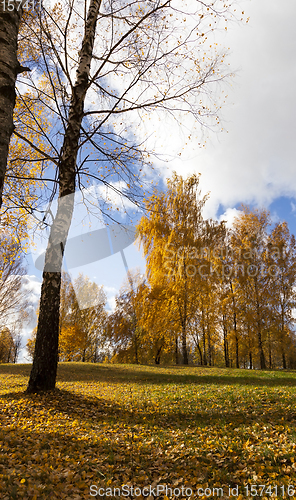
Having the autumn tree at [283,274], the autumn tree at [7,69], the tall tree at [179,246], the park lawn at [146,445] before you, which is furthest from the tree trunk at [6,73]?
the autumn tree at [283,274]

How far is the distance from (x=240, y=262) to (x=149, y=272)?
235 inches

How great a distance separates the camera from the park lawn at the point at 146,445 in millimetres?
2506

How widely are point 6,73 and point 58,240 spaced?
369 centimetres

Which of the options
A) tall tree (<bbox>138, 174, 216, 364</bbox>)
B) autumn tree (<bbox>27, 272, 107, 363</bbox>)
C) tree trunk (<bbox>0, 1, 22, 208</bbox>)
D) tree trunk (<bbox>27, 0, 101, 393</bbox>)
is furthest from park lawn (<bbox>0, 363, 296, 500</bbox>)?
autumn tree (<bbox>27, 272, 107, 363</bbox>)

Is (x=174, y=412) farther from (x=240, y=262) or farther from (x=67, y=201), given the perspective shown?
(x=240, y=262)

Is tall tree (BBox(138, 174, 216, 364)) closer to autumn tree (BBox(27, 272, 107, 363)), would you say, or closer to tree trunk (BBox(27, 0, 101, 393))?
tree trunk (BBox(27, 0, 101, 393))

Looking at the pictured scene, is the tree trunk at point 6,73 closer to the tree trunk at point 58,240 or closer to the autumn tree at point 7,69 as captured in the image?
the autumn tree at point 7,69

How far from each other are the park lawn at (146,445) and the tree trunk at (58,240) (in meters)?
0.52

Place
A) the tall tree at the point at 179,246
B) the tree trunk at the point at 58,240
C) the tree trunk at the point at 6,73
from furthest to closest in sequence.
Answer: the tall tree at the point at 179,246 < the tree trunk at the point at 58,240 < the tree trunk at the point at 6,73

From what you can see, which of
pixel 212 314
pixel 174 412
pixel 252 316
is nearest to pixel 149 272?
pixel 212 314

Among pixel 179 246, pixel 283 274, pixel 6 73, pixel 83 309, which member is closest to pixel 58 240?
pixel 6 73

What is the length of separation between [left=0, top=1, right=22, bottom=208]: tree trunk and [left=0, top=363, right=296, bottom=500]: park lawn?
2.82 m

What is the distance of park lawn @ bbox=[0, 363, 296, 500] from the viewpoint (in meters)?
2.51

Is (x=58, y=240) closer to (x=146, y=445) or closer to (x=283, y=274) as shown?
(x=146, y=445)
